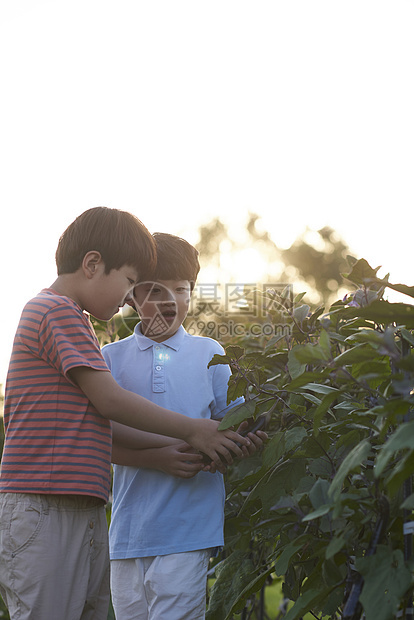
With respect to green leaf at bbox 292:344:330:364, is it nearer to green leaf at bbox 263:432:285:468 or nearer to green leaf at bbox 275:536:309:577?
green leaf at bbox 275:536:309:577

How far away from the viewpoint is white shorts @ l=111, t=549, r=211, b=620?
198 centimetres

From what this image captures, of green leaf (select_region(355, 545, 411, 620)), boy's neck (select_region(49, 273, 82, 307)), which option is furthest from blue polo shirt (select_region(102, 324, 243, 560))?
green leaf (select_region(355, 545, 411, 620))

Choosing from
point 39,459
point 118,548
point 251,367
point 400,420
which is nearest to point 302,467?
point 251,367

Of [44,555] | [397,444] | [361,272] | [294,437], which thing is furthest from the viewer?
[44,555]

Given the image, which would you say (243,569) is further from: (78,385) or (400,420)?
(400,420)

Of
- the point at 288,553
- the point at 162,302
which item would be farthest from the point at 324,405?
the point at 162,302

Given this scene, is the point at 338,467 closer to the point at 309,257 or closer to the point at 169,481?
the point at 169,481

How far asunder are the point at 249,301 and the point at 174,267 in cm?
37

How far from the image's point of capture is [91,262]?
1.96 meters

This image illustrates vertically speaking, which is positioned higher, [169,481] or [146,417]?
[146,417]

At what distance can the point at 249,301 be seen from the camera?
8.50 feet

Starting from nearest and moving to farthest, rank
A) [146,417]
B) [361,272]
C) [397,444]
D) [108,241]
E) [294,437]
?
[397,444] → [361,272] → [294,437] → [146,417] → [108,241]

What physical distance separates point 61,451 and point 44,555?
0.86ft

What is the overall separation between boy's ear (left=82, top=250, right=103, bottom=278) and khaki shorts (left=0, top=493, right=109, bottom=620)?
0.66 metres
